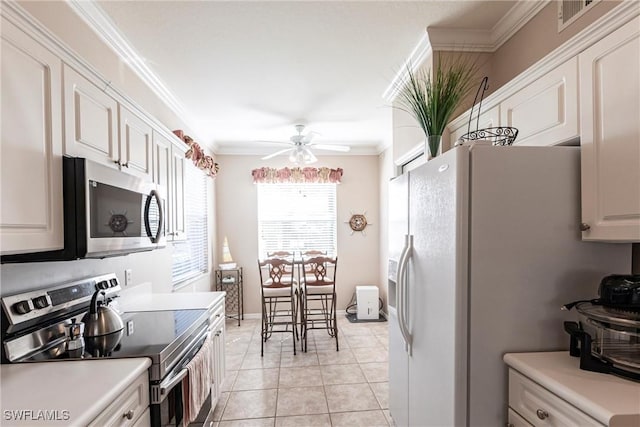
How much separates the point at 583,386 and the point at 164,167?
8.69ft

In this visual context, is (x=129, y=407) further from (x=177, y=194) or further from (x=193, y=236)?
(x=193, y=236)

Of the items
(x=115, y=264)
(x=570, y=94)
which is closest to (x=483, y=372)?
(x=570, y=94)

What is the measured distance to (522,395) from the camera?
123 cm

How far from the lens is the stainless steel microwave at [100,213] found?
4.30 feet

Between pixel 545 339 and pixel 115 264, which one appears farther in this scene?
pixel 115 264

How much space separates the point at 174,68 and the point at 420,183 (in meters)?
2.18

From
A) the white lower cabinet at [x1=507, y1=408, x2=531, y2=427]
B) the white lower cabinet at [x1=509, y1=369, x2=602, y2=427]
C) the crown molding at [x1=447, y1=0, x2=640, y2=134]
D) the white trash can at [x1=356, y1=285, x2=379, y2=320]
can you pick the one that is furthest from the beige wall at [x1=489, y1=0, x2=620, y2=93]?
the white trash can at [x1=356, y1=285, x2=379, y2=320]

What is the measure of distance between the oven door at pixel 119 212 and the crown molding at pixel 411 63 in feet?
6.72

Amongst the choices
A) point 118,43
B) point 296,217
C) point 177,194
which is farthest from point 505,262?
point 296,217

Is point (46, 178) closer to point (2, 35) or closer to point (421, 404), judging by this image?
point (2, 35)

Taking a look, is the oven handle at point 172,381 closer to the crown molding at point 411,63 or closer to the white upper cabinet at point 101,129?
the white upper cabinet at point 101,129

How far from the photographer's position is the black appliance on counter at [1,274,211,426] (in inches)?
53.2

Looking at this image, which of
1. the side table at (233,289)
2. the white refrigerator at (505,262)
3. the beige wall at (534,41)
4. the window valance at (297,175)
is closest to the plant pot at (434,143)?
the white refrigerator at (505,262)

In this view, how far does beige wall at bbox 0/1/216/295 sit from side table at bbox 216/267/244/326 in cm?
178
